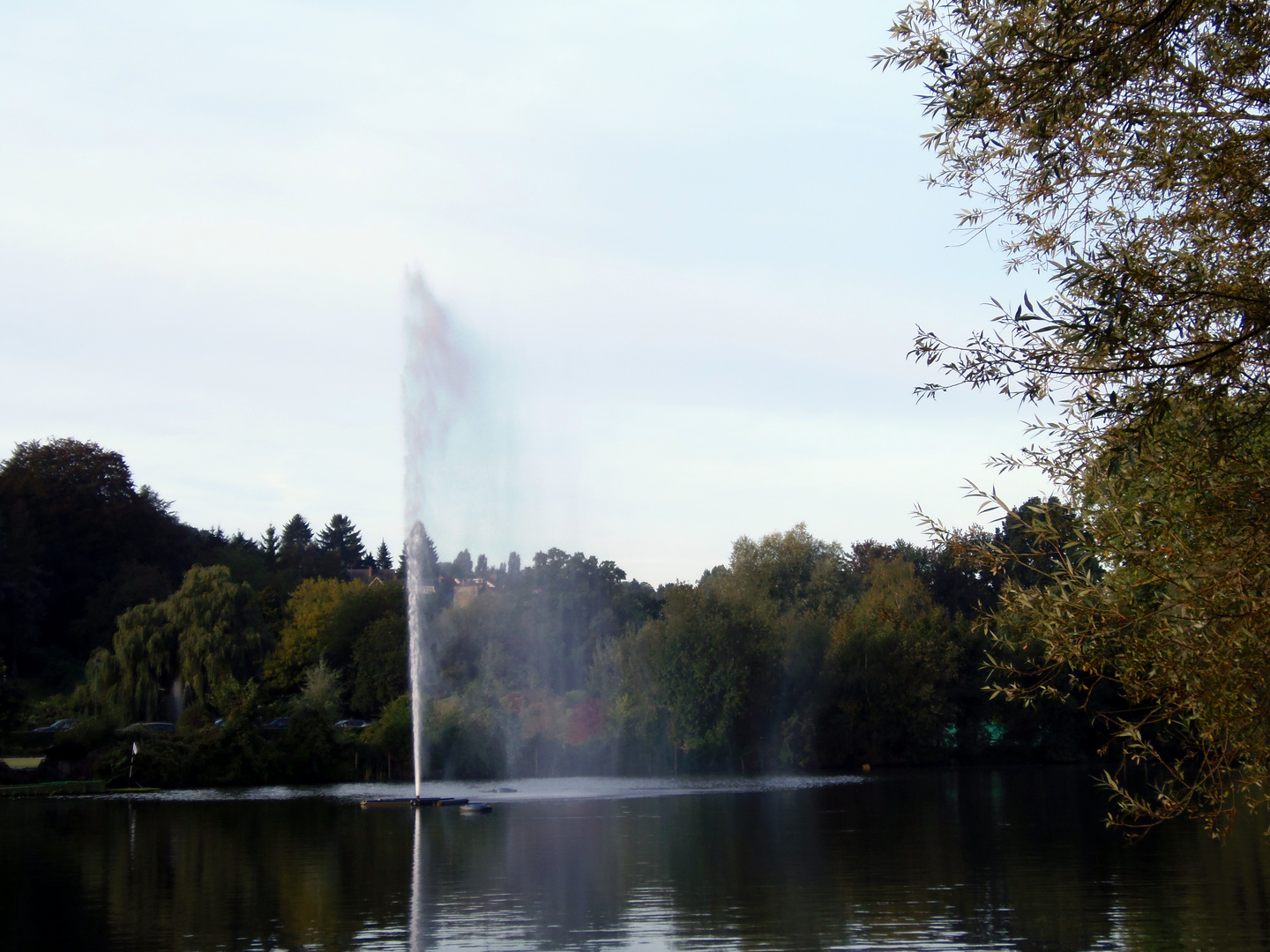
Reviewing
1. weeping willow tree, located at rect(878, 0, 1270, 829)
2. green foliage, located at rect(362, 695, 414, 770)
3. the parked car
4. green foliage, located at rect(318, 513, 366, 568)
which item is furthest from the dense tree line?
green foliage, located at rect(318, 513, 366, 568)

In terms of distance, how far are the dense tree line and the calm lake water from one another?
61.2 ft

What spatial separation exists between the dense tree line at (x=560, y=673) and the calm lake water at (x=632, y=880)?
18.7m

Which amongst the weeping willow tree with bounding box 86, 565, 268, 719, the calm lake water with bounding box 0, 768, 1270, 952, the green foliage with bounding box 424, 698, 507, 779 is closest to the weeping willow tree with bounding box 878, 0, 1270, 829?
the calm lake water with bounding box 0, 768, 1270, 952

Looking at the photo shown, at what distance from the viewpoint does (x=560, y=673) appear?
6394 centimetres

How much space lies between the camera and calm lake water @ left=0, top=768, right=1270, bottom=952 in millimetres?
15789

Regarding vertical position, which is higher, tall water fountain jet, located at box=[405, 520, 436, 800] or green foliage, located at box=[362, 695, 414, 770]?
tall water fountain jet, located at box=[405, 520, 436, 800]

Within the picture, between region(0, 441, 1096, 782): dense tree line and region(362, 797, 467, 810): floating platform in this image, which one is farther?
region(0, 441, 1096, 782): dense tree line

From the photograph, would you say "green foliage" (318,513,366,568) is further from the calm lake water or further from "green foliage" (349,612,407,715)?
the calm lake water

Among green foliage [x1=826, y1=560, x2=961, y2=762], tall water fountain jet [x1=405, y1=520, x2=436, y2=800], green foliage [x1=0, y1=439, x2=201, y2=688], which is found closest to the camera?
tall water fountain jet [x1=405, y1=520, x2=436, y2=800]

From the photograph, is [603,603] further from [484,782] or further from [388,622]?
[484,782]

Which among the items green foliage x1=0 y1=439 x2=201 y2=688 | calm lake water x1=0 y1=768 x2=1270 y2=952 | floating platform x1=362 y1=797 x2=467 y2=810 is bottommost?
floating platform x1=362 y1=797 x2=467 y2=810

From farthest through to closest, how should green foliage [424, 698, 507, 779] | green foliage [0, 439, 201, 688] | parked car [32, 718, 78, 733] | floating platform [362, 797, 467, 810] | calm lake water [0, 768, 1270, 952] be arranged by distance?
green foliage [0, 439, 201, 688] → parked car [32, 718, 78, 733] → green foliage [424, 698, 507, 779] → floating platform [362, 797, 467, 810] → calm lake water [0, 768, 1270, 952]

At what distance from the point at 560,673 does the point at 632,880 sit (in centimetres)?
4308

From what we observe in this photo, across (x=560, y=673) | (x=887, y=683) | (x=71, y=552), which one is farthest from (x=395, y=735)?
(x=71, y=552)
